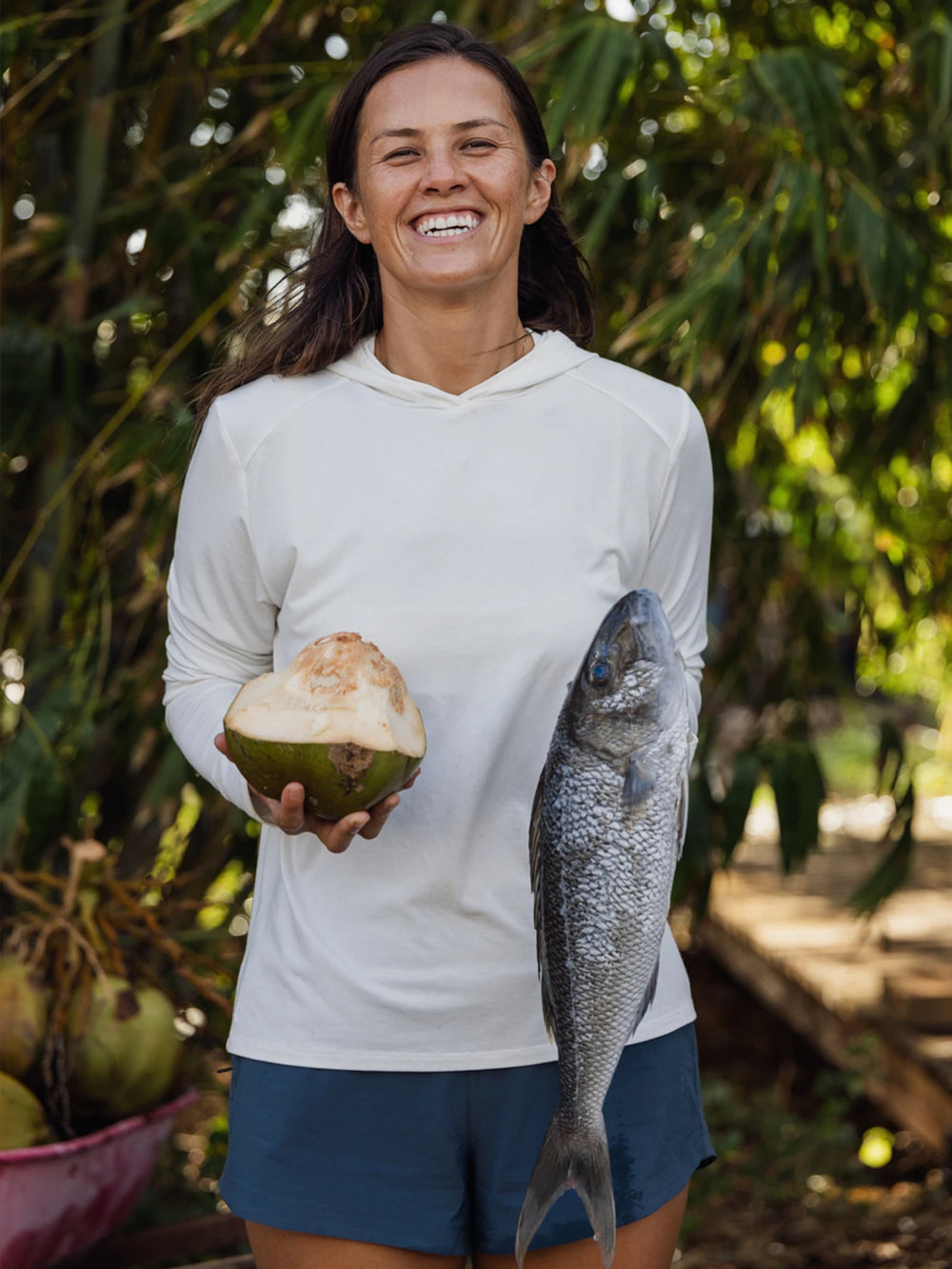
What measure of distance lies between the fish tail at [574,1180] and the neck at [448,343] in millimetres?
752

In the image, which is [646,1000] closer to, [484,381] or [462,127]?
[484,381]

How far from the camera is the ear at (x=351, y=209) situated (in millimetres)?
1653

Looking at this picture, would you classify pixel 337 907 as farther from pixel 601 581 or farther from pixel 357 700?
pixel 601 581

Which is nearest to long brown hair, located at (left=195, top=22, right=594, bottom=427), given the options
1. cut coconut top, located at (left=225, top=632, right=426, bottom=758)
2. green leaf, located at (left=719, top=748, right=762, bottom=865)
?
cut coconut top, located at (left=225, top=632, right=426, bottom=758)

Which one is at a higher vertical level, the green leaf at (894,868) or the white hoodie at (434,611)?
the white hoodie at (434,611)

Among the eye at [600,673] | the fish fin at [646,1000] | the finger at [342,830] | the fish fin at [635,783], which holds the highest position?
the eye at [600,673]

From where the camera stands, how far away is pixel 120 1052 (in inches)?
86.6

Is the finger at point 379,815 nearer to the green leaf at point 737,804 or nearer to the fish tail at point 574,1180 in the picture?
the fish tail at point 574,1180

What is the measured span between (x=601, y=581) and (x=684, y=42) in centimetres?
260

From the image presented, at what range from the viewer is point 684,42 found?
3.65 meters

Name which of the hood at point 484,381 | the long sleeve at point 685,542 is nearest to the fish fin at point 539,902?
the long sleeve at point 685,542

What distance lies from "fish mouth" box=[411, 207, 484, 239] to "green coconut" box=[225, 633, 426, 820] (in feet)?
1.42

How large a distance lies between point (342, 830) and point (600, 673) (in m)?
0.27

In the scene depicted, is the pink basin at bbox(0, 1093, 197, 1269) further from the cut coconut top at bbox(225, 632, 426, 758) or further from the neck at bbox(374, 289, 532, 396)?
the neck at bbox(374, 289, 532, 396)
